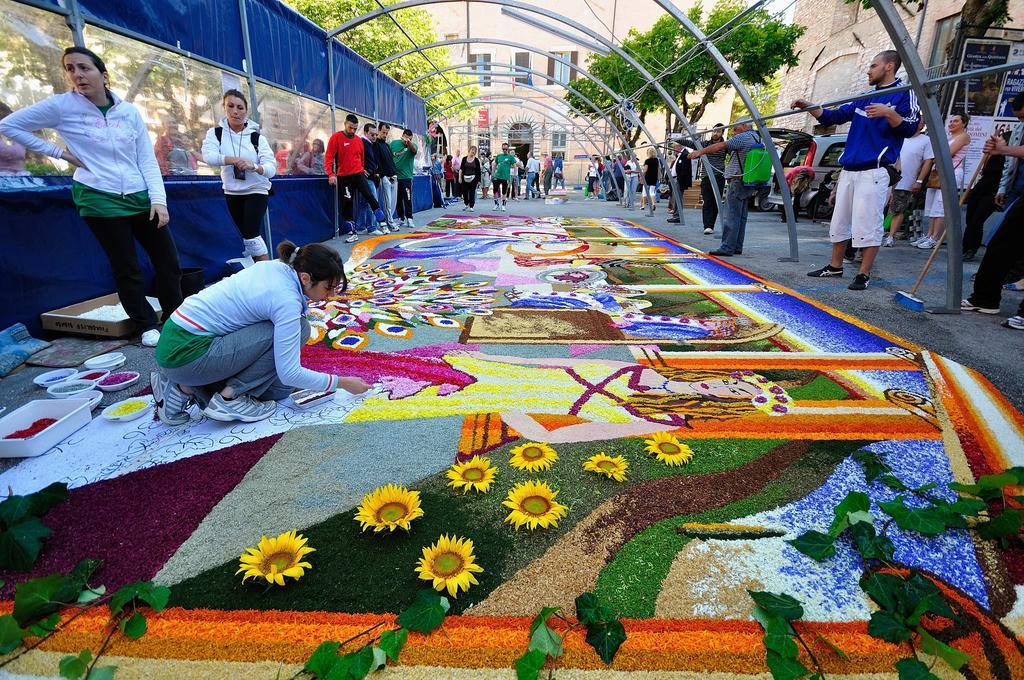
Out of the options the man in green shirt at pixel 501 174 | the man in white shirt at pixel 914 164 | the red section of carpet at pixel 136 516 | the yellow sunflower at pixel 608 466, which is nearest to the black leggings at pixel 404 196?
the man in green shirt at pixel 501 174

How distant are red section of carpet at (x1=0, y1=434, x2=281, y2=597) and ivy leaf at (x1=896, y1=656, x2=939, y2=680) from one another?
2.05 m

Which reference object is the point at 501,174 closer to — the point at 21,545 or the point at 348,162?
the point at 348,162

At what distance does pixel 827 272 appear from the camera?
227 inches

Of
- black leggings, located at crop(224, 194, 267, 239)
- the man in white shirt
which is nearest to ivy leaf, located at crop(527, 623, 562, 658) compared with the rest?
black leggings, located at crop(224, 194, 267, 239)

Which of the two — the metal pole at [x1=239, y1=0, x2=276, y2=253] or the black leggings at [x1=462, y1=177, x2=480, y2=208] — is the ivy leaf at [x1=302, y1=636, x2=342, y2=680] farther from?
the black leggings at [x1=462, y1=177, x2=480, y2=208]

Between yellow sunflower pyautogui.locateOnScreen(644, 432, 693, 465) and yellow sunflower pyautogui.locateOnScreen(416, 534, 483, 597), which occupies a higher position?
yellow sunflower pyautogui.locateOnScreen(644, 432, 693, 465)

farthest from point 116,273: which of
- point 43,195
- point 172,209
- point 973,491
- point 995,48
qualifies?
point 995,48

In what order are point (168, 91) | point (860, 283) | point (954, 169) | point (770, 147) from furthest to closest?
1. point (770, 147)
2. point (954, 169)
3. point (168, 91)
4. point (860, 283)

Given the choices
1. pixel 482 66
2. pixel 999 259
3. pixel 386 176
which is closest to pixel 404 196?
pixel 386 176

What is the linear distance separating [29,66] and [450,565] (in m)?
4.88

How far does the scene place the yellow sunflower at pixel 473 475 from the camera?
1.97 m

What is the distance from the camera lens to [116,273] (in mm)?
3434

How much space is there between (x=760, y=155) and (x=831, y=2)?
2061 centimetres

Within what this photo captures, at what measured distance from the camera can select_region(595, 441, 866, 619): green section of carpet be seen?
148 centimetres
